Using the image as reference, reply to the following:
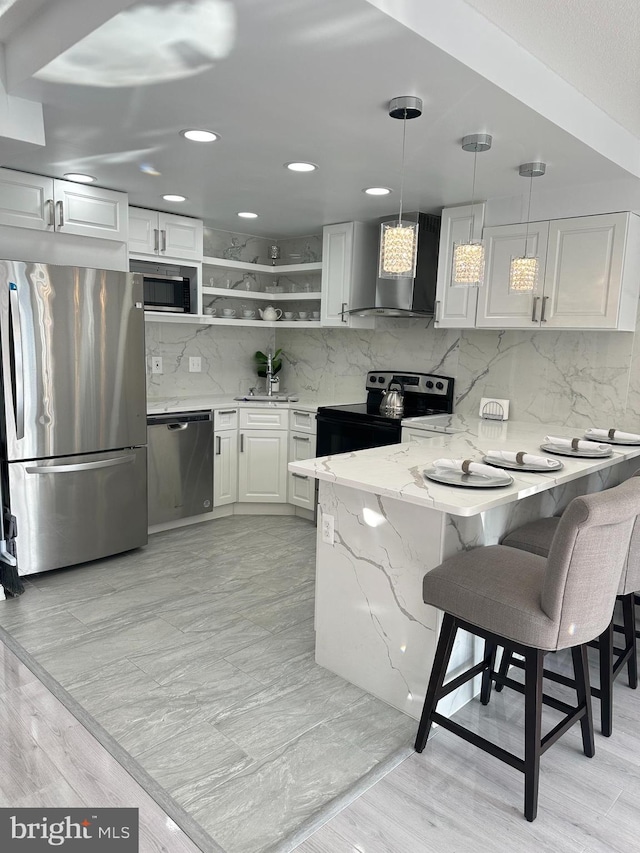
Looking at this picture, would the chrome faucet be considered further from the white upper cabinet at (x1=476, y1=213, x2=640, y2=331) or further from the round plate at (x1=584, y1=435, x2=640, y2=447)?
the round plate at (x1=584, y1=435, x2=640, y2=447)

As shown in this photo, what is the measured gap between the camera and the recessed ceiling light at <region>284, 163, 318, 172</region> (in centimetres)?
305

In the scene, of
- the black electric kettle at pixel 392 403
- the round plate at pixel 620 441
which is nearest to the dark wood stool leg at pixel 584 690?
the round plate at pixel 620 441

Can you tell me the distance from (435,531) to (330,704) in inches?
32.8

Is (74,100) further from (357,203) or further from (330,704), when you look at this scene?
(330,704)

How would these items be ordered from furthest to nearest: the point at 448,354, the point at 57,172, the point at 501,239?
the point at 448,354 < the point at 501,239 < the point at 57,172

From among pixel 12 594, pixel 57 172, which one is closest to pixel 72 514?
pixel 12 594

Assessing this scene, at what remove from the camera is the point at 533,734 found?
5.81ft

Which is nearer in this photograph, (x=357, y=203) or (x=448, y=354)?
(x=357, y=203)

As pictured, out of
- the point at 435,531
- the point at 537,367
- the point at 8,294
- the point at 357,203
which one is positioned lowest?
the point at 435,531

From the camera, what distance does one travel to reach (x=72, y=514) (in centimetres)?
353

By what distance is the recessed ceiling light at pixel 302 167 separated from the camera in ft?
10.0

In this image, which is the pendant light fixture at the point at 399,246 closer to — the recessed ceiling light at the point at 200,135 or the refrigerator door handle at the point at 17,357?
the recessed ceiling light at the point at 200,135

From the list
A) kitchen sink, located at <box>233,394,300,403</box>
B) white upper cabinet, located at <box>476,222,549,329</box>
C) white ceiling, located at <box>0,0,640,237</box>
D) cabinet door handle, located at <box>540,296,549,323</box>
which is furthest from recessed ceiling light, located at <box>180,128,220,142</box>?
kitchen sink, located at <box>233,394,300,403</box>
